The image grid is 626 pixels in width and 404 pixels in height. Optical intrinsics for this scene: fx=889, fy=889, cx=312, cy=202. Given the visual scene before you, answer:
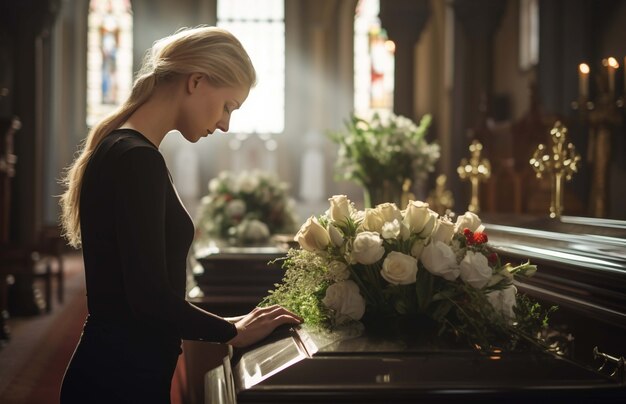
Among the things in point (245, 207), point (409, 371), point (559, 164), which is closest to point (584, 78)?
point (245, 207)

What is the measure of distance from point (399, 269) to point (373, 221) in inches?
5.8

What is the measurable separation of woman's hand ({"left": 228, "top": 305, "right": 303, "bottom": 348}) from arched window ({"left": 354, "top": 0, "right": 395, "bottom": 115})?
17038 mm

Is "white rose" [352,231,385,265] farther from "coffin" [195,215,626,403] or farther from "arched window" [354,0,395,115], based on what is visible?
"arched window" [354,0,395,115]

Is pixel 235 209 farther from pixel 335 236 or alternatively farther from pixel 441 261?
pixel 441 261

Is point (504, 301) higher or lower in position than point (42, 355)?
higher

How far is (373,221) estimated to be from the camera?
1.62m

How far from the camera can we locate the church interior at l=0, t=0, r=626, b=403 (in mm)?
2191

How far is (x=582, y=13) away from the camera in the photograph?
8383 mm

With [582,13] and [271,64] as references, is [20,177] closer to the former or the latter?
[582,13]

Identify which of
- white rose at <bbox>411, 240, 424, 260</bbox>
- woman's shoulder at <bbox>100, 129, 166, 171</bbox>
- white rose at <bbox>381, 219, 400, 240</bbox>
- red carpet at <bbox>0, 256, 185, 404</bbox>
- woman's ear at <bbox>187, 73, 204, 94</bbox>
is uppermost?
woman's ear at <bbox>187, 73, 204, 94</bbox>

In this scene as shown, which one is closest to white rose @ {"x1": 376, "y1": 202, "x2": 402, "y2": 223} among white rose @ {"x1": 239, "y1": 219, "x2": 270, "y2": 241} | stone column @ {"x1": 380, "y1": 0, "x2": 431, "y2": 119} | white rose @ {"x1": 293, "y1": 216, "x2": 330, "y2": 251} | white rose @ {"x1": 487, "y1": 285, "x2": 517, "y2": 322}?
white rose @ {"x1": 293, "y1": 216, "x2": 330, "y2": 251}

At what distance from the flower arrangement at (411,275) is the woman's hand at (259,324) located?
0.15ft

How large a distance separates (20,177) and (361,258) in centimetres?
773

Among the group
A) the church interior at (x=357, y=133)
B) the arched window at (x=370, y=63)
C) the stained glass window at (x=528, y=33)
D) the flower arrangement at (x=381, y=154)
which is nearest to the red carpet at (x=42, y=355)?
the church interior at (x=357, y=133)
